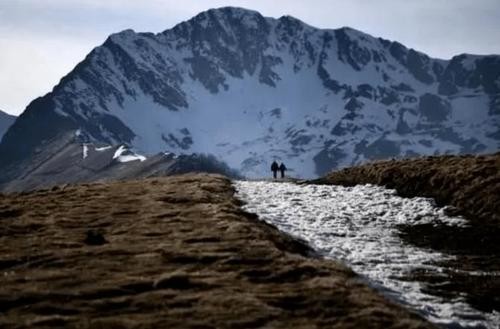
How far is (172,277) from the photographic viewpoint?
2175cm

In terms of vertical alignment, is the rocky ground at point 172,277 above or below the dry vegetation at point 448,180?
below

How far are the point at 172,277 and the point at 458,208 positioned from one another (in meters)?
20.5

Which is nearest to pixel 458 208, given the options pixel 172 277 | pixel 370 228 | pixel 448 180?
pixel 448 180

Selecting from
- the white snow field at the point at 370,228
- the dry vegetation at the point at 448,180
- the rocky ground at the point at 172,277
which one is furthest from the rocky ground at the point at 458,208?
the rocky ground at the point at 172,277

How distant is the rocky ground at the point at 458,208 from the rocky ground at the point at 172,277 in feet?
12.8

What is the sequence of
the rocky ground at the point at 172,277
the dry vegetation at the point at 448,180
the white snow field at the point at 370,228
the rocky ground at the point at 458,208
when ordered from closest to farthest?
the rocky ground at the point at 172,277, the white snow field at the point at 370,228, the rocky ground at the point at 458,208, the dry vegetation at the point at 448,180

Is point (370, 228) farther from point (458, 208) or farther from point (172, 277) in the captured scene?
point (172, 277)

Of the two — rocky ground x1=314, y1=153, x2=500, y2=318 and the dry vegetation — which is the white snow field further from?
the dry vegetation

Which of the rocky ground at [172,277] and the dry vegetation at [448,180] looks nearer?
the rocky ground at [172,277]

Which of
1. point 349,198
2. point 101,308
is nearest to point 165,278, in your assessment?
point 101,308

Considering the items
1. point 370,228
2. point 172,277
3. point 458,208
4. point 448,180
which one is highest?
point 448,180

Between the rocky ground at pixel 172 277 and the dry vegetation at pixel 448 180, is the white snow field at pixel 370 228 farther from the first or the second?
the rocky ground at pixel 172 277

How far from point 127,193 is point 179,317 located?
87.0 feet

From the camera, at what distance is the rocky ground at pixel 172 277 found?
18500 millimetres
